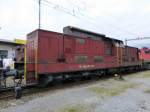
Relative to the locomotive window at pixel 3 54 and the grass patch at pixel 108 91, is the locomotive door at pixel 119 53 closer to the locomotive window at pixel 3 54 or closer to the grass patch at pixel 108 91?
the grass patch at pixel 108 91

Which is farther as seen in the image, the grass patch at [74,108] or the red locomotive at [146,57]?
the red locomotive at [146,57]

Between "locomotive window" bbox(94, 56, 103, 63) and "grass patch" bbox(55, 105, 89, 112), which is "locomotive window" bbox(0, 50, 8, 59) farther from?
"grass patch" bbox(55, 105, 89, 112)

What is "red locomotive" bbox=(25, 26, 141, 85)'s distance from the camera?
8.21 meters

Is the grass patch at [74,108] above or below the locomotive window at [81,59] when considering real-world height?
below

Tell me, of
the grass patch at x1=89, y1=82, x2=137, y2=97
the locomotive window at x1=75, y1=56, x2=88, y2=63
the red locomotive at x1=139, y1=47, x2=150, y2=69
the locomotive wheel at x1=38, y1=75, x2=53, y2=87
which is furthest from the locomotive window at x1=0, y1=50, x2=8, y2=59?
the red locomotive at x1=139, y1=47, x2=150, y2=69

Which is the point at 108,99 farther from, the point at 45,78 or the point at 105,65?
the point at 105,65

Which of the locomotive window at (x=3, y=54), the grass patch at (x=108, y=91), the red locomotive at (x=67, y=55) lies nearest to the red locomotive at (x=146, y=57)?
the red locomotive at (x=67, y=55)

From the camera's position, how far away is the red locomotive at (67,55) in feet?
26.9

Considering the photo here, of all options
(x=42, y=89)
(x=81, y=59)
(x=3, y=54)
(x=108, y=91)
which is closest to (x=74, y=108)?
(x=108, y=91)

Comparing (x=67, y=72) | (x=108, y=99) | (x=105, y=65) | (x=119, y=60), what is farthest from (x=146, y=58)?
(x=108, y=99)

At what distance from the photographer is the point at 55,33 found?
917 cm

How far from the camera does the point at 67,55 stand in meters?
9.58

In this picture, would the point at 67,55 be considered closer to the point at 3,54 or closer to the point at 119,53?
the point at 119,53

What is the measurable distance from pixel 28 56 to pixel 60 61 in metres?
1.90
